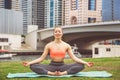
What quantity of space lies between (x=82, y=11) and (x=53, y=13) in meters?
18.0

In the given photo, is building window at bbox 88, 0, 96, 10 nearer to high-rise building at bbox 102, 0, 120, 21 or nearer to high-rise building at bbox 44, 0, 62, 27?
high-rise building at bbox 102, 0, 120, 21

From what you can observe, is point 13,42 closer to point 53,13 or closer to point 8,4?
point 53,13

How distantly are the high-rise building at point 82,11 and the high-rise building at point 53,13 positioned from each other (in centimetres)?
616

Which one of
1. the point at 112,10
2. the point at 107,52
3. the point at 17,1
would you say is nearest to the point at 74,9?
the point at 112,10

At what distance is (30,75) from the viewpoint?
10625 millimetres

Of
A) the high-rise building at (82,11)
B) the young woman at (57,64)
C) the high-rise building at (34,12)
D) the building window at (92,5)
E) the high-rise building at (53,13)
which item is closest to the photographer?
the young woman at (57,64)

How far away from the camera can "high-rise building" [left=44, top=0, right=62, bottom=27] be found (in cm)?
11475

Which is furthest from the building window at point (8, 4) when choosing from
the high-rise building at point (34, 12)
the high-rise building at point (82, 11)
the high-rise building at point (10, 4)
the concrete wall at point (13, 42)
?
the concrete wall at point (13, 42)

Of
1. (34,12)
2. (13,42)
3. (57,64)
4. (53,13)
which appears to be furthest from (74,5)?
(57,64)

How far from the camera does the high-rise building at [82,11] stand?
100m

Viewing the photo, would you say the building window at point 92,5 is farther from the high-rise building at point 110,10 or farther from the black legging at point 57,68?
the black legging at point 57,68

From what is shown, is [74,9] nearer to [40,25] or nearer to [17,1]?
[40,25]

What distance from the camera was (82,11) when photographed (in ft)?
324

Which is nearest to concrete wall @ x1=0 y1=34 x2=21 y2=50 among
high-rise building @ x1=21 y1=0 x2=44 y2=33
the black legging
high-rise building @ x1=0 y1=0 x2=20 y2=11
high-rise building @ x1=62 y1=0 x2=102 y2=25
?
high-rise building @ x1=62 y1=0 x2=102 y2=25
